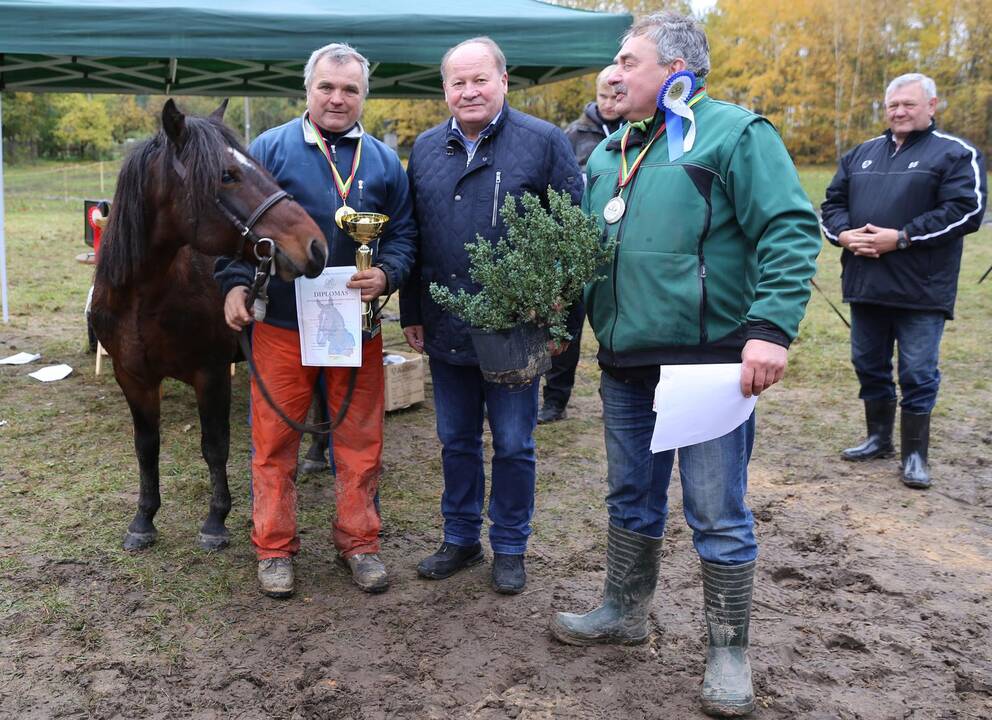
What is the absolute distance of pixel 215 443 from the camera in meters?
3.51

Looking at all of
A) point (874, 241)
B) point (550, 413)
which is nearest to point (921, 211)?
point (874, 241)

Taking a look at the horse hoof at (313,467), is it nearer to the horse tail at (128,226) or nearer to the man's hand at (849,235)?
the horse tail at (128,226)

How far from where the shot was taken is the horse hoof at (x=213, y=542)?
11.4ft

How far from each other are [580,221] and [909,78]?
2798 millimetres

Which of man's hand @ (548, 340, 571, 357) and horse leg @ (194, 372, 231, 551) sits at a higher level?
man's hand @ (548, 340, 571, 357)

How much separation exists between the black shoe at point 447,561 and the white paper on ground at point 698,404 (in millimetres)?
1287

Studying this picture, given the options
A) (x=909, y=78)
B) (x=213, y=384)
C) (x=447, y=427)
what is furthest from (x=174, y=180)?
(x=909, y=78)

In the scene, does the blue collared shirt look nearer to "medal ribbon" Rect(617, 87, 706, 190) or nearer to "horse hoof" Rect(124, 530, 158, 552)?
"medal ribbon" Rect(617, 87, 706, 190)

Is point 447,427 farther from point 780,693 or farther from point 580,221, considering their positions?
point 780,693

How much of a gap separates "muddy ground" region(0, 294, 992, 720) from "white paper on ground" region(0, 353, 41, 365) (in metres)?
1.86

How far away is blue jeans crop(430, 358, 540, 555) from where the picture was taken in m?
3.01

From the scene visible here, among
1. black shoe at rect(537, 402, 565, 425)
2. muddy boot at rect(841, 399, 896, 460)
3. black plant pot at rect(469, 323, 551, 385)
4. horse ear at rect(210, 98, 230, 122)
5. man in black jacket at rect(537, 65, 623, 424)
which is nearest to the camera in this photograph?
black plant pot at rect(469, 323, 551, 385)

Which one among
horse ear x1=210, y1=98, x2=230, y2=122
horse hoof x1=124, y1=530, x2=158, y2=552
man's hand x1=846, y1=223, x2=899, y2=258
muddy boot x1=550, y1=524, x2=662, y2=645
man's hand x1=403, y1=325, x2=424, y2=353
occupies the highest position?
horse ear x1=210, y1=98, x2=230, y2=122

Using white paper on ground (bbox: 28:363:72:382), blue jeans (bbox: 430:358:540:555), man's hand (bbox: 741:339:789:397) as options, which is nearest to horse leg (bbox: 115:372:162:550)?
blue jeans (bbox: 430:358:540:555)
